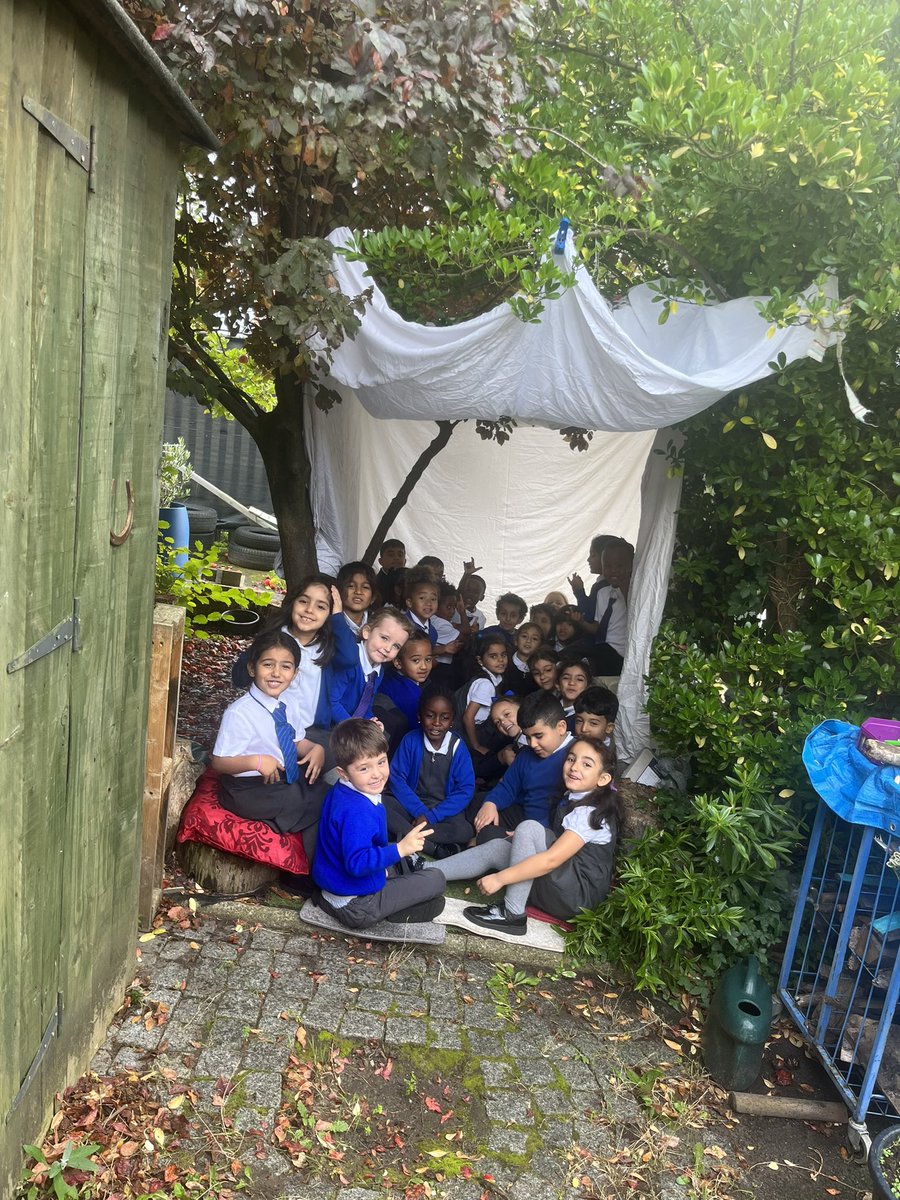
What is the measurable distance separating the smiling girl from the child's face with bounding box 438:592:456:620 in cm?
292

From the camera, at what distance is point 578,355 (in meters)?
4.05

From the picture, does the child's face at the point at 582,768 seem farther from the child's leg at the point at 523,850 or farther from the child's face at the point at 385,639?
the child's face at the point at 385,639

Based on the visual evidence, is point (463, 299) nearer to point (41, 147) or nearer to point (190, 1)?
point (190, 1)

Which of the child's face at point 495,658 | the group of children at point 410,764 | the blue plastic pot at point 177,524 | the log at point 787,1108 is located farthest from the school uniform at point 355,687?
the blue plastic pot at point 177,524

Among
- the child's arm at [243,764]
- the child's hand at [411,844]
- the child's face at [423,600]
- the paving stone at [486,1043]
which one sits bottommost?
the paving stone at [486,1043]

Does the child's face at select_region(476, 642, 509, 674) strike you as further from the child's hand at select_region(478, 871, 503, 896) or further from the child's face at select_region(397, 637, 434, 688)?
the child's hand at select_region(478, 871, 503, 896)

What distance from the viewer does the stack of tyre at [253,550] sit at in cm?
1144

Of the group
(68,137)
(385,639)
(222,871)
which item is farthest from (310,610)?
(68,137)

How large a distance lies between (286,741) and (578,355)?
229cm

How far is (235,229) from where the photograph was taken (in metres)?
4.05

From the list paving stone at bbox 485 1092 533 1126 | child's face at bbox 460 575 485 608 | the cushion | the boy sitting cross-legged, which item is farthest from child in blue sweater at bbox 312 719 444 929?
child's face at bbox 460 575 485 608

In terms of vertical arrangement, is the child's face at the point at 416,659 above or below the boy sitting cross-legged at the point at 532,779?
above

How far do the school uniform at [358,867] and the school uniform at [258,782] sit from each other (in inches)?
12.1

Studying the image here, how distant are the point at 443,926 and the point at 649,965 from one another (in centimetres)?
92
